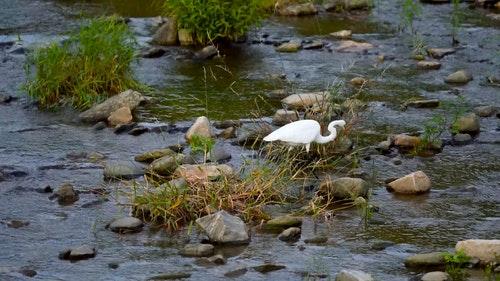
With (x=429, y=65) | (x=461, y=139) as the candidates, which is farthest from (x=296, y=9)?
(x=461, y=139)

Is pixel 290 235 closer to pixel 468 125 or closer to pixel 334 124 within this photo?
pixel 334 124

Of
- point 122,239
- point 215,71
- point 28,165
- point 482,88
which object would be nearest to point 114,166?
Answer: point 28,165

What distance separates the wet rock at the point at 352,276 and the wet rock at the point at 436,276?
0.29 meters

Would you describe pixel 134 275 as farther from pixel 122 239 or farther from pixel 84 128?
pixel 84 128

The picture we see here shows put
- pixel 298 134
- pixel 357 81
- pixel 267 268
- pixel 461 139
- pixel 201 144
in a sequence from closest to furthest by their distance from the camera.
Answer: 1. pixel 267 268
2. pixel 298 134
3. pixel 201 144
4. pixel 461 139
5. pixel 357 81

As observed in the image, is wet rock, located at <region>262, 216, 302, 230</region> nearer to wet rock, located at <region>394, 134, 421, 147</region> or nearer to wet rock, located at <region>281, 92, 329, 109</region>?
wet rock, located at <region>394, 134, 421, 147</region>

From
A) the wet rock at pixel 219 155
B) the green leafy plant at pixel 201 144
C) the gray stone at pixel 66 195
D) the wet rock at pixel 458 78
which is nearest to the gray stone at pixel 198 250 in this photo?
the green leafy plant at pixel 201 144

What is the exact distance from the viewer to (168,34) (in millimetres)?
11297

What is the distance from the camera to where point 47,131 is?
849 cm

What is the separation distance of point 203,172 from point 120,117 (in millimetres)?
2040

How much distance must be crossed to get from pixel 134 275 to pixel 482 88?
194 inches

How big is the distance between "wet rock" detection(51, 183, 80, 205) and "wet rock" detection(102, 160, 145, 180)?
0.39 metres

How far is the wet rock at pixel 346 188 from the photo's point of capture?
6.78m

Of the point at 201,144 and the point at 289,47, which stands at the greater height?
the point at 201,144
